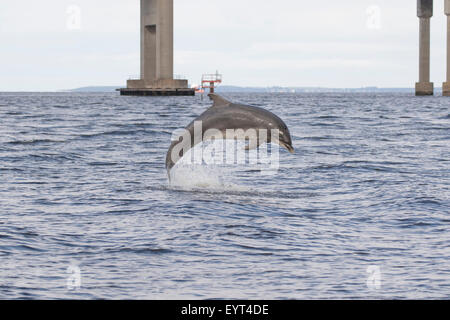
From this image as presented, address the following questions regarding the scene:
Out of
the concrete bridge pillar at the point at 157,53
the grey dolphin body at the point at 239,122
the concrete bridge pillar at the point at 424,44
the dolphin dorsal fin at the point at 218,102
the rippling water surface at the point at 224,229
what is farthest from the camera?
the concrete bridge pillar at the point at 424,44

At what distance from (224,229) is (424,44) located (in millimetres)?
124455

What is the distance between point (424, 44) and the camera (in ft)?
428

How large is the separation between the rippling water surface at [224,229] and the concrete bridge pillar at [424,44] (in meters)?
111

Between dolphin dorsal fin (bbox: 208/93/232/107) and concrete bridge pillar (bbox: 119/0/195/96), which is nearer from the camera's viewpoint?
dolphin dorsal fin (bbox: 208/93/232/107)

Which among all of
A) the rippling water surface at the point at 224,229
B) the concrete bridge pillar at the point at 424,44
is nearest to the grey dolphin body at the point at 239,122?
→ the rippling water surface at the point at 224,229

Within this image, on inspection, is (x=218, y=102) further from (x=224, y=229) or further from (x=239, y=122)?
(x=224, y=229)

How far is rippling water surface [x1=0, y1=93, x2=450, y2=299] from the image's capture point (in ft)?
29.2

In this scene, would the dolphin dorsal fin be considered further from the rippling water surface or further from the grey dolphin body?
the rippling water surface

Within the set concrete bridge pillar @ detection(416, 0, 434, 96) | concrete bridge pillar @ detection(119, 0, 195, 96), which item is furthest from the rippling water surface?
concrete bridge pillar @ detection(416, 0, 434, 96)

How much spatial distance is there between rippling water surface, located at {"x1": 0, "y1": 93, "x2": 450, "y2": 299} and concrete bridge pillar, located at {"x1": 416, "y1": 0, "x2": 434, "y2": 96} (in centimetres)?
11129

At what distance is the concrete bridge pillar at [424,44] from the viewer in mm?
128625

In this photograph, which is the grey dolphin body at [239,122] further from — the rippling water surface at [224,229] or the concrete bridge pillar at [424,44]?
the concrete bridge pillar at [424,44]
